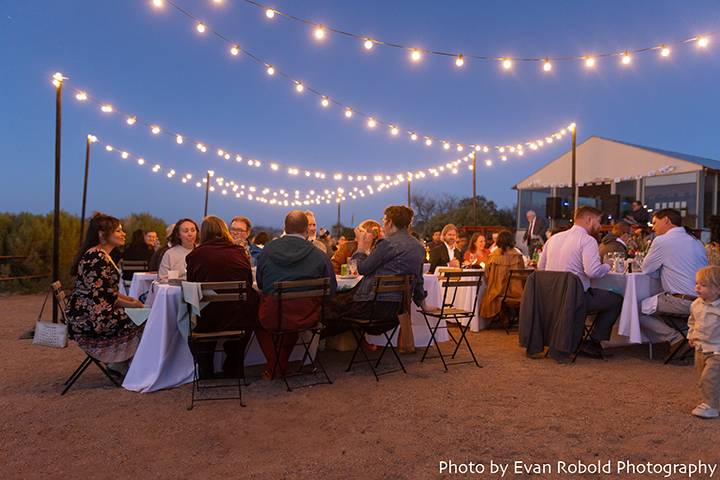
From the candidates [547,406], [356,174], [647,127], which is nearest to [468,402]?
[547,406]

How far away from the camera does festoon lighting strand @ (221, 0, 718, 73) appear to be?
6552 mm

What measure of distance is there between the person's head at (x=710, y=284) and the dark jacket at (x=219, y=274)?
9.60 feet

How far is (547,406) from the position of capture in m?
3.54

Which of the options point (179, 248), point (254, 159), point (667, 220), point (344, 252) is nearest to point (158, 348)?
point (179, 248)

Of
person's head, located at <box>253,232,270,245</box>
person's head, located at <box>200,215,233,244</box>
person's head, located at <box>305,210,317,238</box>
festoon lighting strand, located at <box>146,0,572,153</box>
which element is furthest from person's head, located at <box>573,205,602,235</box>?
festoon lighting strand, located at <box>146,0,572,153</box>

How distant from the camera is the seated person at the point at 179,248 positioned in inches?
187

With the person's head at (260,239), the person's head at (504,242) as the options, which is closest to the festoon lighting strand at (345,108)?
the person's head at (260,239)

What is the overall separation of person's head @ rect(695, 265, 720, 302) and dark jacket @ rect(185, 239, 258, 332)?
2.93m

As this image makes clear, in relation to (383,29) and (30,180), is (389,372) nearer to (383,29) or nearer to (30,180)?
(383,29)

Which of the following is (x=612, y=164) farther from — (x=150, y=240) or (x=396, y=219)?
(x=396, y=219)

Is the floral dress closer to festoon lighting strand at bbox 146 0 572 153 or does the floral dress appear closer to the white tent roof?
festoon lighting strand at bbox 146 0 572 153

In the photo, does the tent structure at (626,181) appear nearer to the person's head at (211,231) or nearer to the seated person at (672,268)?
the seated person at (672,268)

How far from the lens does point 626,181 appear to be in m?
17.1

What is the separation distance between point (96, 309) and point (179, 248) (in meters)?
1.24
